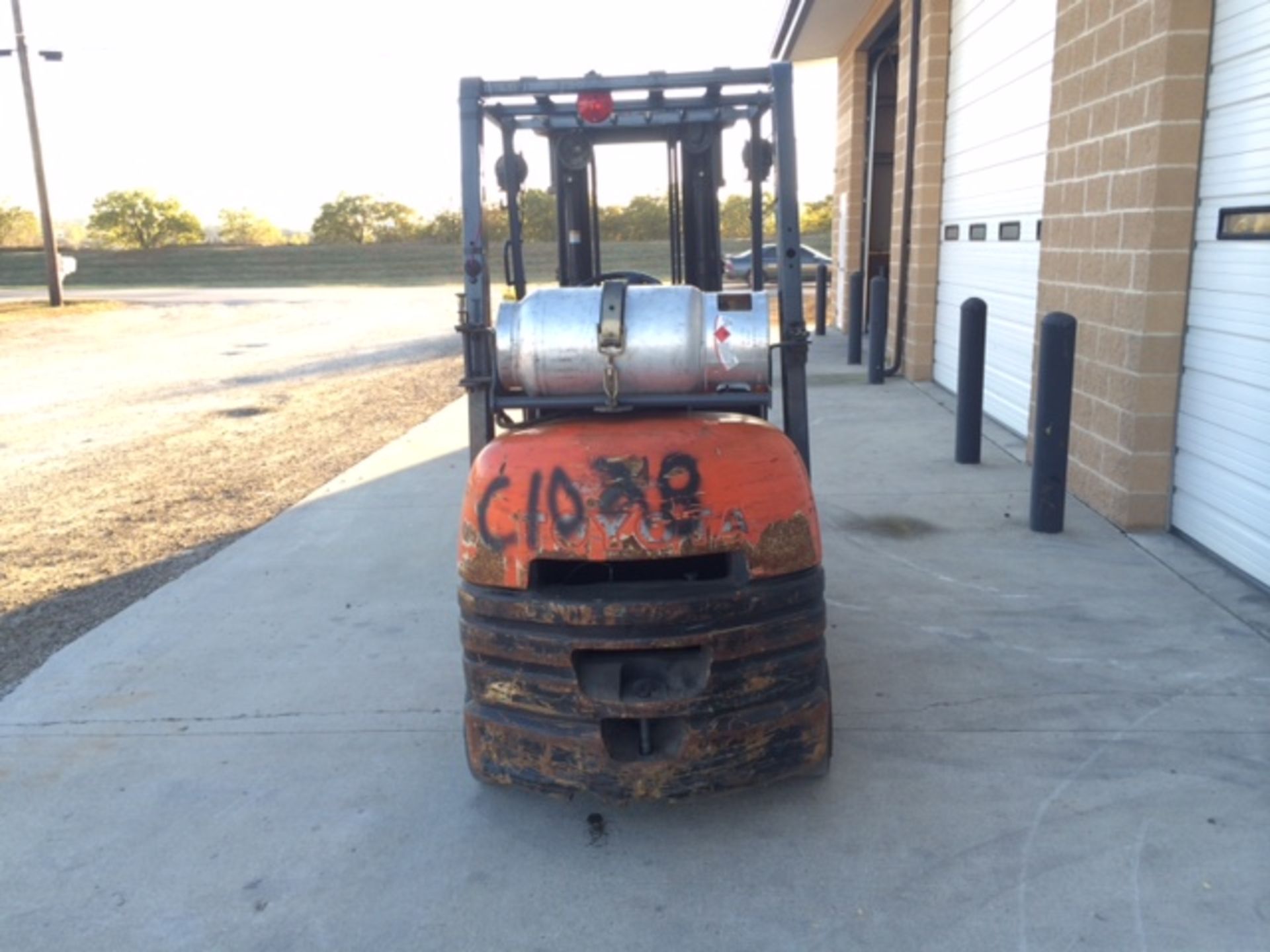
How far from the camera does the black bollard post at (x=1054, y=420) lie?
6.71m

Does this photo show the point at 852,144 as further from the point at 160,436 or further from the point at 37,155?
the point at 37,155

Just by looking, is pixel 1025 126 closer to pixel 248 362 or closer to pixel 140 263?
pixel 248 362

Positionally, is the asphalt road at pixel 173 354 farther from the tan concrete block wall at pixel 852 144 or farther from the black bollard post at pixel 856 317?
the black bollard post at pixel 856 317

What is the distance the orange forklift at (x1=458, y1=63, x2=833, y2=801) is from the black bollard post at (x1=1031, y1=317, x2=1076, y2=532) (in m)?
3.41

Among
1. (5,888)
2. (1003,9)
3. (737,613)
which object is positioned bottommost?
(5,888)

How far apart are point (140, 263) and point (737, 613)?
5601 centimetres

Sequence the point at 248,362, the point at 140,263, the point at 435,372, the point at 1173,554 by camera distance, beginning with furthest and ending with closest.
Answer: the point at 140,263 → the point at 248,362 → the point at 435,372 → the point at 1173,554

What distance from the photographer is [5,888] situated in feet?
11.5

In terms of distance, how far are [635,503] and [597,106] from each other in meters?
1.86

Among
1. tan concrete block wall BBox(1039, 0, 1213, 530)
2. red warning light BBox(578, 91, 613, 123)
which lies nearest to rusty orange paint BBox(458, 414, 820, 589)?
red warning light BBox(578, 91, 613, 123)

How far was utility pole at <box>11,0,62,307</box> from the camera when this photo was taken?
96.6 ft

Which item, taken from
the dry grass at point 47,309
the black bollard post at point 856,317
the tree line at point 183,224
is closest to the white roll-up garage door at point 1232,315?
the black bollard post at point 856,317

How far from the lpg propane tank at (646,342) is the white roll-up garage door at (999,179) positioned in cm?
566

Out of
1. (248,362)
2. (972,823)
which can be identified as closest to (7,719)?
(972,823)
